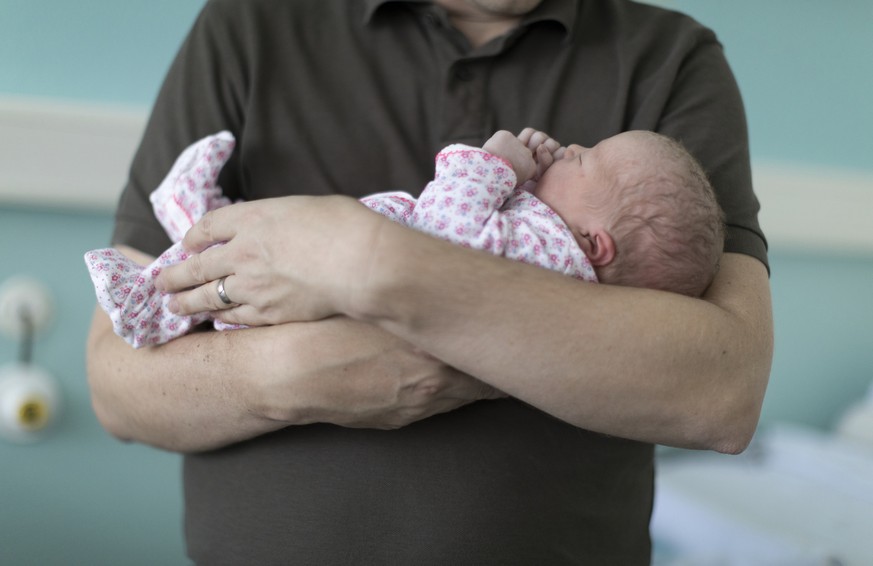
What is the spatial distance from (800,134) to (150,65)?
1.87 m

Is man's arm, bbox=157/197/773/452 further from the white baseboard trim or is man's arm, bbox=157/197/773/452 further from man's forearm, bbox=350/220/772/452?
the white baseboard trim

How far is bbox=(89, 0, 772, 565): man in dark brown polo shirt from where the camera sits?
92 centimetres

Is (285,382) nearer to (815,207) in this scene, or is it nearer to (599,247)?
(599,247)

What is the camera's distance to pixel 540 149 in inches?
44.5

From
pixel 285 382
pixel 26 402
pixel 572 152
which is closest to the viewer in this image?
pixel 285 382

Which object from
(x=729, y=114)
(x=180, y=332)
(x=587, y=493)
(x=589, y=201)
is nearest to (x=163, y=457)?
(x=180, y=332)

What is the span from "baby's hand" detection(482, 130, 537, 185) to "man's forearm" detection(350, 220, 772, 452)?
0.60 ft

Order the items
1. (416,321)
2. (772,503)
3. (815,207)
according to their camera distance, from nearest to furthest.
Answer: (416,321) → (772,503) → (815,207)

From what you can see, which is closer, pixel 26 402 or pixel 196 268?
pixel 196 268

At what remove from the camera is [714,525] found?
1880 mm

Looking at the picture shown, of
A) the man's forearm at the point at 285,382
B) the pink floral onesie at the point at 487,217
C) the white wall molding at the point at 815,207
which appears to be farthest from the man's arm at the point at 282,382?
the white wall molding at the point at 815,207

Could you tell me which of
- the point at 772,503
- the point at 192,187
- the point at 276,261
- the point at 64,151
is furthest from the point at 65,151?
the point at 772,503

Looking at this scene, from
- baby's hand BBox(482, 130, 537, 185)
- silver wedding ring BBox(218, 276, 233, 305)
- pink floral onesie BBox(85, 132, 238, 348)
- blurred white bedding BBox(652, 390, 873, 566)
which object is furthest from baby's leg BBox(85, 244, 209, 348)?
blurred white bedding BBox(652, 390, 873, 566)

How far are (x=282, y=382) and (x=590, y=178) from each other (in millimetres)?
474
